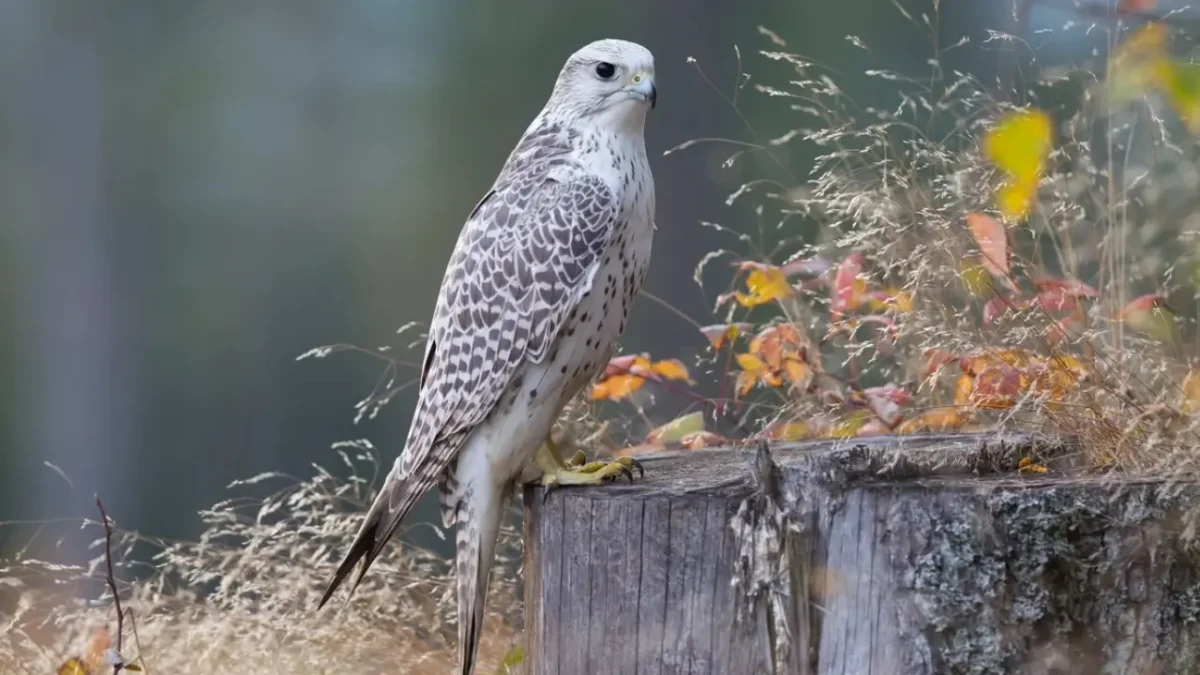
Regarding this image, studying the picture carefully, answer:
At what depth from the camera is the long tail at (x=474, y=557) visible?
182 centimetres

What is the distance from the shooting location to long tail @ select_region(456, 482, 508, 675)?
5.97ft

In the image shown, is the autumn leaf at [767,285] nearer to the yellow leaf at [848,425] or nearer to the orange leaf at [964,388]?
the yellow leaf at [848,425]

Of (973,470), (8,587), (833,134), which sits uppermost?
(833,134)

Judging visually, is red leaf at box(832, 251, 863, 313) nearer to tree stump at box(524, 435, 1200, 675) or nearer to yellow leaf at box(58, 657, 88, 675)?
tree stump at box(524, 435, 1200, 675)

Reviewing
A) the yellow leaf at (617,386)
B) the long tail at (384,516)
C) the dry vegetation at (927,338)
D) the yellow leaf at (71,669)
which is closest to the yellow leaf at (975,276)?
the dry vegetation at (927,338)

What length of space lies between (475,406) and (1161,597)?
3.39 feet

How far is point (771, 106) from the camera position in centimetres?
348

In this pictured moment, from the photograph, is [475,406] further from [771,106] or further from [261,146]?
[261,146]

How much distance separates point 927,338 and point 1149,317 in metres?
0.40

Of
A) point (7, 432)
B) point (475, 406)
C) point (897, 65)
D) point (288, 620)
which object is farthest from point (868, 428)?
point (7, 432)

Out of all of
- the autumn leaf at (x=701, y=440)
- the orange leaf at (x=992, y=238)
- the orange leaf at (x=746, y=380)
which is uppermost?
the orange leaf at (x=992, y=238)

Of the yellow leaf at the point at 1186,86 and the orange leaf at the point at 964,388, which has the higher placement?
the yellow leaf at the point at 1186,86

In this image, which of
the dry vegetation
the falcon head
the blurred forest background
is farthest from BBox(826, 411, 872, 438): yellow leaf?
the blurred forest background

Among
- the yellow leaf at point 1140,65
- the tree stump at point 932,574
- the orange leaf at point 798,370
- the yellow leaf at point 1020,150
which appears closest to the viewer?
the tree stump at point 932,574
